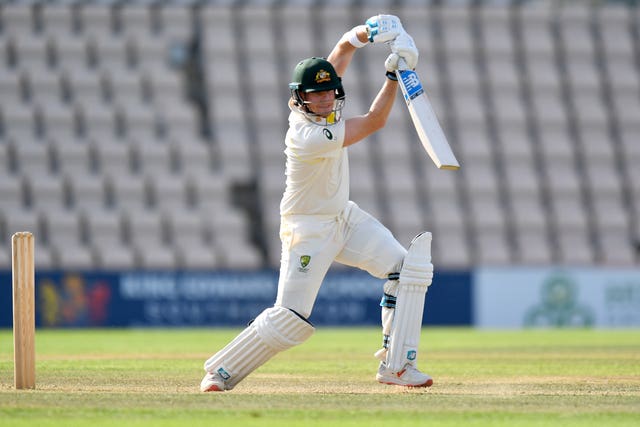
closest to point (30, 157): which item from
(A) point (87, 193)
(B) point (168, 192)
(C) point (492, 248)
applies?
(A) point (87, 193)

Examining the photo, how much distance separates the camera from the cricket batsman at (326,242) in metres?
6.07

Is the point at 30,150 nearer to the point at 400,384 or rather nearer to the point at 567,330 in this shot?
the point at 567,330

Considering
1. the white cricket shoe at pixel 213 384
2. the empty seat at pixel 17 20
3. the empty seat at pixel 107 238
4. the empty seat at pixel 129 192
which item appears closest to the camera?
the white cricket shoe at pixel 213 384

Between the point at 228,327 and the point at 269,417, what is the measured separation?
32.7ft

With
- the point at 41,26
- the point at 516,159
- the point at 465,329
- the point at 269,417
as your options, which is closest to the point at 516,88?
the point at 516,159

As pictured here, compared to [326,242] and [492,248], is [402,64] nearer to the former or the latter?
[326,242]

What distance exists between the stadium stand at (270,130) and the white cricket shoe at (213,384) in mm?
9748

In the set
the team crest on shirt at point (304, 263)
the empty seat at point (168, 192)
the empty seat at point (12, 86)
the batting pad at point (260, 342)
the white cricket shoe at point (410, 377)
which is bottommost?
the white cricket shoe at point (410, 377)

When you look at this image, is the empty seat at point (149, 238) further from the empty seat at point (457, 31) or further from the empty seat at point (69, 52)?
the empty seat at point (457, 31)

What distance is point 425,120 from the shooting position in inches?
245

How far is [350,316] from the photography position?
49.5ft

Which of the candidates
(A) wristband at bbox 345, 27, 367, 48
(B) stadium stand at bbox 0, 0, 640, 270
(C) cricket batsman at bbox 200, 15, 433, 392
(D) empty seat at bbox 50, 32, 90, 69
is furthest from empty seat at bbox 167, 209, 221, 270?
(C) cricket batsman at bbox 200, 15, 433, 392

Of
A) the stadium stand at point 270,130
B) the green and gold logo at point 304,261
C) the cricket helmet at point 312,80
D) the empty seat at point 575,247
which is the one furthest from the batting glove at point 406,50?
the empty seat at point 575,247

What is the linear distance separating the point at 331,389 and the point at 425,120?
1.39m
